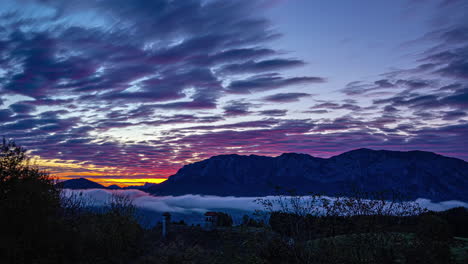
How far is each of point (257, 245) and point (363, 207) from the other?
16.7 feet

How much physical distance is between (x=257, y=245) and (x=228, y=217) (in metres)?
19.6

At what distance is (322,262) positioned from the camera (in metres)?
14.4

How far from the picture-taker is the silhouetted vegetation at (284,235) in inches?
526

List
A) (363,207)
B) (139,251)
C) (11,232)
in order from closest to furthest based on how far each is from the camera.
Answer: (11,232) → (363,207) → (139,251)

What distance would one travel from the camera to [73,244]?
15.1m

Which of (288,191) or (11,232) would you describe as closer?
(11,232)

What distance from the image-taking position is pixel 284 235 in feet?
54.2

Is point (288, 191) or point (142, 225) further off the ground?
point (288, 191)

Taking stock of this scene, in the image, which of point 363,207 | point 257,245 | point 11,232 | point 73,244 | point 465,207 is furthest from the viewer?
point 465,207

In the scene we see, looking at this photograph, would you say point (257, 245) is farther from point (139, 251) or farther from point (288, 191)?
point (139, 251)

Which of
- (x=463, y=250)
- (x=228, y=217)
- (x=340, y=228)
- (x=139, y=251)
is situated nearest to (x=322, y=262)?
(x=340, y=228)

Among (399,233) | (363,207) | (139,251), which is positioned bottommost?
(139,251)

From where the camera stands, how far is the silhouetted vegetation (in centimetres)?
1336

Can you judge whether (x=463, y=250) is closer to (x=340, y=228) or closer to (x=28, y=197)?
(x=340, y=228)
